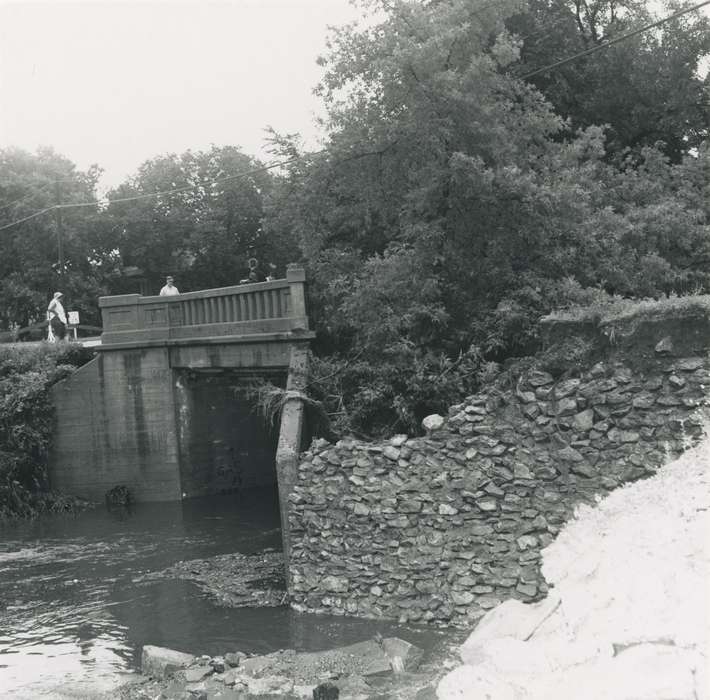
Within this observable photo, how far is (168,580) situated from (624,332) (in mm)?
8710

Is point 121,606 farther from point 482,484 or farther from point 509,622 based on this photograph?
point 509,622

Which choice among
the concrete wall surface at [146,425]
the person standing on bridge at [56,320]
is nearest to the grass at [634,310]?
the concrete wall surface at [146,425]

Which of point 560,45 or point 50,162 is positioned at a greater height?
point 50,162

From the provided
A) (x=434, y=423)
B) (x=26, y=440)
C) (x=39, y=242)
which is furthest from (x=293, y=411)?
(x=39, y=242)

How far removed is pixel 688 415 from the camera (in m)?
9.76

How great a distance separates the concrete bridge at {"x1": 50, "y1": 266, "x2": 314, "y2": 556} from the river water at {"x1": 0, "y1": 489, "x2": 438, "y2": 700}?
113 centimetres

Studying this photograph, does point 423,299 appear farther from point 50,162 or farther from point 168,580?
point 50,162

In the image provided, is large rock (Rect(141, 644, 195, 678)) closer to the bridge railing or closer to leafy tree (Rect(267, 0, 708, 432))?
leafy tree (Rect(267, 0, 708, 432))

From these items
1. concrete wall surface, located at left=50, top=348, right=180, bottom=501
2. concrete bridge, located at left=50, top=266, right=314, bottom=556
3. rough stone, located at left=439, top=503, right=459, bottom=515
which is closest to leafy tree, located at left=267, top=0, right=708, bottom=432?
rough stone, located at left=439, top=503, right=459, bottom=515

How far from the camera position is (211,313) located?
1953cm

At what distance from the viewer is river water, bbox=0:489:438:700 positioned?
10266mm

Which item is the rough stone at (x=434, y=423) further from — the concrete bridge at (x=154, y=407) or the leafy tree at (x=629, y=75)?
the leafy tree at (x=629, y=75)

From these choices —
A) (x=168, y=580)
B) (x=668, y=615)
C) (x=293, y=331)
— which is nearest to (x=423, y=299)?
(x=293, y=331)

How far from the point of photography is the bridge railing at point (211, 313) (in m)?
16.5
